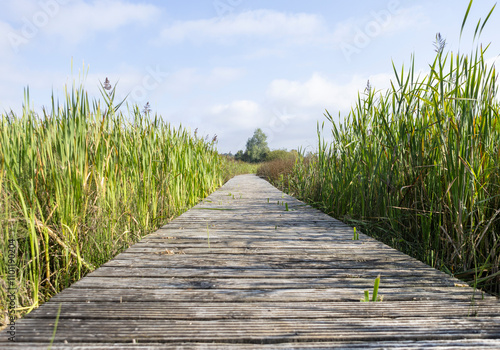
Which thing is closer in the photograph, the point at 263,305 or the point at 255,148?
the point at 263,305

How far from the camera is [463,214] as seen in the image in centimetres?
189

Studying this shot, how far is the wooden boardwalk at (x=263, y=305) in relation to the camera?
1.04 meters

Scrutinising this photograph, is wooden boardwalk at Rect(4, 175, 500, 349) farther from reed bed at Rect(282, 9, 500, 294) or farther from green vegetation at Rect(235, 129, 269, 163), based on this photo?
green vegetation at Rect(235, 129, 269, 163)

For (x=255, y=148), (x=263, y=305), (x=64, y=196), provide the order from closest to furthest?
(x=263, y=305) < (x=64, y=196) < (x=255, y=148)

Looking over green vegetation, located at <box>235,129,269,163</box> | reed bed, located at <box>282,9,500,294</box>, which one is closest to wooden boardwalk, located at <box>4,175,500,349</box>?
reed bed, located at <box>282,9,500,294</box>

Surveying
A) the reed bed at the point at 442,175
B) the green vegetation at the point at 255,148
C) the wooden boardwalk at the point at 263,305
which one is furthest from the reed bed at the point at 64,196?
the green vegetation at the point at 255,148

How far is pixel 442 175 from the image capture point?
2.14 m

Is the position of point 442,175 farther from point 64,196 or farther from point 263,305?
point 64,196

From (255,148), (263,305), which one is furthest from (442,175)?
(255,148)

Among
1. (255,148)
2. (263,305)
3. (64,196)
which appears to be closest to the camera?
(263,305)

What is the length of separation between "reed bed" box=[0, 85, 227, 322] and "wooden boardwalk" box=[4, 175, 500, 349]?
0.34 meters

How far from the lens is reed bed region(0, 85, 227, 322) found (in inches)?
67.1

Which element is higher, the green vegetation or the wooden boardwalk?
the green vegetation

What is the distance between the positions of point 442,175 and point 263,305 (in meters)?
1.69
